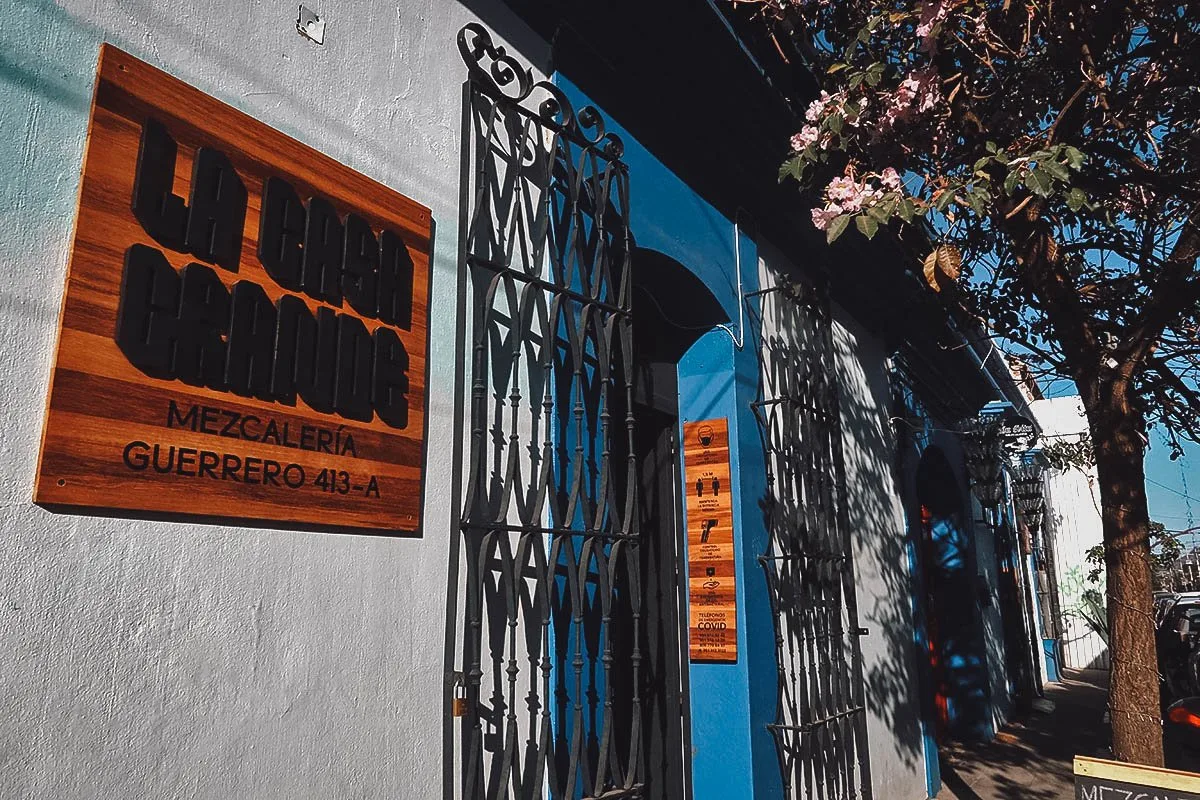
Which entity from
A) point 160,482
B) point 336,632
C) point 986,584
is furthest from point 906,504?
point 160,482

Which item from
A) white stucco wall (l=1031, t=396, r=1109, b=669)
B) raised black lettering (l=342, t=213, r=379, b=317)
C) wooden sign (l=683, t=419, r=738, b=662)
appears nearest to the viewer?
raised black lettering (l=342, t=213, r=379, b=317)

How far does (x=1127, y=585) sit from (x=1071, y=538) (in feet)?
68.6

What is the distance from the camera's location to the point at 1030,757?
877cm

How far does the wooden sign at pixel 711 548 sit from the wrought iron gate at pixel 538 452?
3.96ft

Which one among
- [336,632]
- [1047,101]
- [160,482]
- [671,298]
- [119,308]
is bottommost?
[336,632]

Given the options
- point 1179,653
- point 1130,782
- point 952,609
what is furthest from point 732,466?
point 1179,653

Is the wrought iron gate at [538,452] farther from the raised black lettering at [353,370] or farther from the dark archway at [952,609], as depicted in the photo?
the dark archway at [952,609]

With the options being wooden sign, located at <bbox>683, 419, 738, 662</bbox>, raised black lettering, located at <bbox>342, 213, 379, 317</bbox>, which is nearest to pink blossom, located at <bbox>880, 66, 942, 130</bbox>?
wooden sign, located at <bbox>683, 419, 738, 662</bbox>

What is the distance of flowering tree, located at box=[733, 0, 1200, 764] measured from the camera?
3.51 metres

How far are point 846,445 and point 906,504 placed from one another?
162cm

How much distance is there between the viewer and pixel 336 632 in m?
2.45

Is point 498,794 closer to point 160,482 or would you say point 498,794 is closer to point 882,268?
point 160,482

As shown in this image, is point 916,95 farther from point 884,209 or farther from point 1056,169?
point 1056,169

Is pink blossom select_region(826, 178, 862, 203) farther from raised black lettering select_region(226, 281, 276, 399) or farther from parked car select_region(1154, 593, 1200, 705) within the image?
parked car select_region(1154, 593, 1200, 705)
